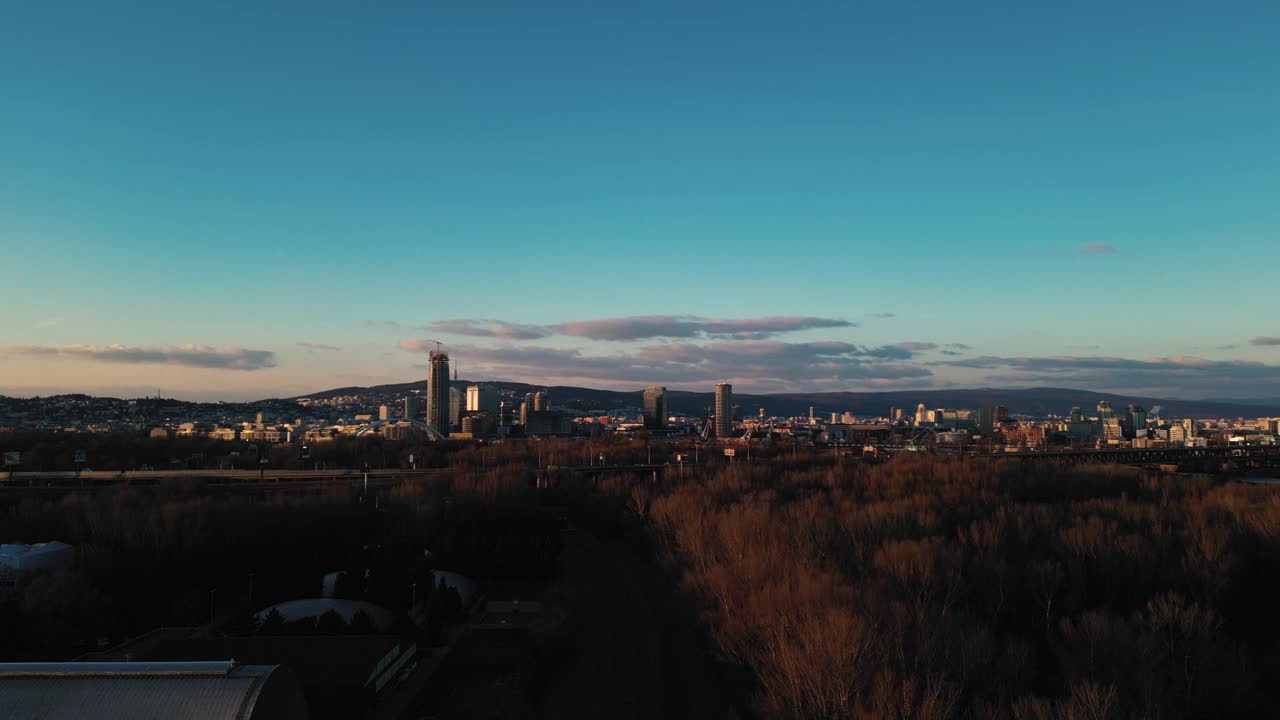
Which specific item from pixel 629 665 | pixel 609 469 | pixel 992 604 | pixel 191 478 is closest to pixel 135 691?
pixel 629 665

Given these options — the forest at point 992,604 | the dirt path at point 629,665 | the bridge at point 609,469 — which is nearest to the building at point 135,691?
the dirt path at point 629,665

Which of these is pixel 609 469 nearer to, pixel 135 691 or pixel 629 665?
pixel 629 665

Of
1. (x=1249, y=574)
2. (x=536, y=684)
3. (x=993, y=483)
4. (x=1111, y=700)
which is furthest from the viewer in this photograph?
(x=993, y=483)

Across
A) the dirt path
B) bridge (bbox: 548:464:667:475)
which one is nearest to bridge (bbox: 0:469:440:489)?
bridge (bbox: 548:464:667:475)

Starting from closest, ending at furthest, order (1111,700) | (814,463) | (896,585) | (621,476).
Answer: (1111,700) < (896,585) < (621,476) < (814,463)

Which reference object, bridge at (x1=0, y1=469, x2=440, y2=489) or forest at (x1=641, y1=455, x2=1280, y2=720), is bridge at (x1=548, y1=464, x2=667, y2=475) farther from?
forest at (x1=641, y1=455, x2=1280, y2=720)

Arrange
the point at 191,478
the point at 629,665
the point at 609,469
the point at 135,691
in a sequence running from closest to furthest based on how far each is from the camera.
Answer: the point at 135,691 < the point at 629,665 < the point at 191,478 < the point at 609,469

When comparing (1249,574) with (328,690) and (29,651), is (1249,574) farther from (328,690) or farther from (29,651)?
(29,651)

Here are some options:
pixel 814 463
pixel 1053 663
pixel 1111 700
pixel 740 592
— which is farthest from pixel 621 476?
pixel 1111 700
